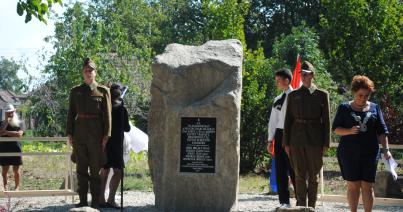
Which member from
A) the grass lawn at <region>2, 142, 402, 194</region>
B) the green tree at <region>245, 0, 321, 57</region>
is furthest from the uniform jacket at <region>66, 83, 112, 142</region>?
the green tree at <region>245, 0, 321, 57</region>

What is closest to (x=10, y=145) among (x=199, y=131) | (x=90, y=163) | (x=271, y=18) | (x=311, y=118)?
(x=90, y=163)

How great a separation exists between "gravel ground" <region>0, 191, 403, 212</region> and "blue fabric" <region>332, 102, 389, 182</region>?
2.24 m

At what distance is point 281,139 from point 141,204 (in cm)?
244

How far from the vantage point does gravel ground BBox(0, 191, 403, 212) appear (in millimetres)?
10078

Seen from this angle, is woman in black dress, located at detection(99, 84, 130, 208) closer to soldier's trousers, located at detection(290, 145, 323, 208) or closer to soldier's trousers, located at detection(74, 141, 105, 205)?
soldier's trousers, located at detection(74, 141, 105, 205)

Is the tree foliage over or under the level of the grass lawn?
over

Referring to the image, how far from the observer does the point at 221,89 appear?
9.58 meters

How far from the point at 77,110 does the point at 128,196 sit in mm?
2872

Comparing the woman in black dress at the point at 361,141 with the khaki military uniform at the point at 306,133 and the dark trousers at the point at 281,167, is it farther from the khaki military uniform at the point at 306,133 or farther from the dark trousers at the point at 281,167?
the dark trousers at the point at 281,167

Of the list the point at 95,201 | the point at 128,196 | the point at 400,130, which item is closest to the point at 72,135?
the point at 95,201

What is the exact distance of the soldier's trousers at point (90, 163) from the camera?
30.1ft

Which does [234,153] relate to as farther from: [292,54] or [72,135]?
[292,54]

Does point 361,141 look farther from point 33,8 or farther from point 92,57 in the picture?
point 92,57

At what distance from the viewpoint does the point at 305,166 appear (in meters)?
8.68
